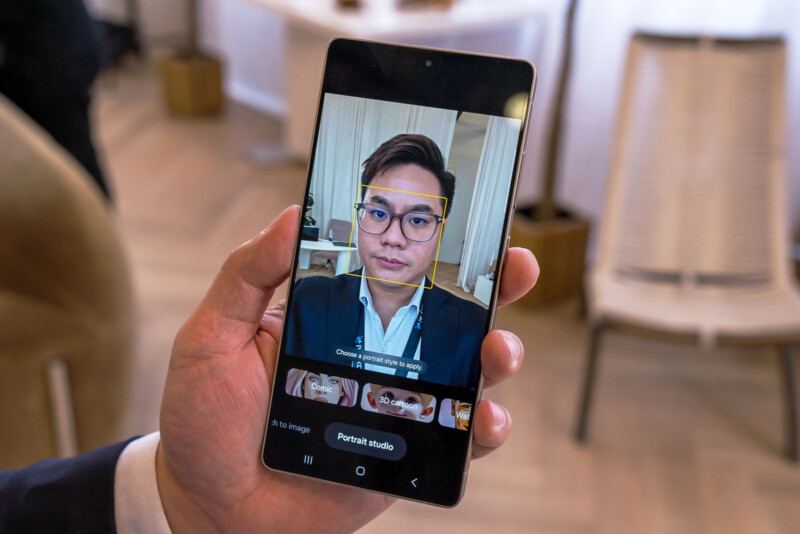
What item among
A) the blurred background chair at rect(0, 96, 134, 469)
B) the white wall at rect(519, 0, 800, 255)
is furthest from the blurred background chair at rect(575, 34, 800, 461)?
the blurred background chair at rect(0, 96, 134, 469)

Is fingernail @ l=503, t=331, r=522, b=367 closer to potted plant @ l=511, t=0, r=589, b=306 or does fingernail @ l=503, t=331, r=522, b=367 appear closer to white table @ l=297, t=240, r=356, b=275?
white table @ l=297, t=240, r=356, b=275

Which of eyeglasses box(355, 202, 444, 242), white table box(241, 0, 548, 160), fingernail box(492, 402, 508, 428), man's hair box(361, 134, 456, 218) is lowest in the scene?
fingernail box(492, 402, 508, 428)

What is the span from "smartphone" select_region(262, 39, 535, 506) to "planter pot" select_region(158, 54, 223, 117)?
2978 mm

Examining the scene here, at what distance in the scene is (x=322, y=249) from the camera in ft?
2.10

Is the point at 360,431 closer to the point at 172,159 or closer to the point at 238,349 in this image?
the point at 238,349

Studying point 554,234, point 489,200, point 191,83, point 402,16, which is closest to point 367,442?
point 489,200

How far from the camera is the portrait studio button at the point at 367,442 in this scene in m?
0.65

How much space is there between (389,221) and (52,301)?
76 cm

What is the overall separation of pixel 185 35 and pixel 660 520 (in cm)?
370

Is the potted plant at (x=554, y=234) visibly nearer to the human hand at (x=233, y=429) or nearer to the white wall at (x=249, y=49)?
the human hand at (x=233, y=429)

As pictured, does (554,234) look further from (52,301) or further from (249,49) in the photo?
(249,49)

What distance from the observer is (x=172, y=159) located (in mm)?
3049

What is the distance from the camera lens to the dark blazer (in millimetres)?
627

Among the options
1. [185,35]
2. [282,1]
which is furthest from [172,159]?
[185,35]
